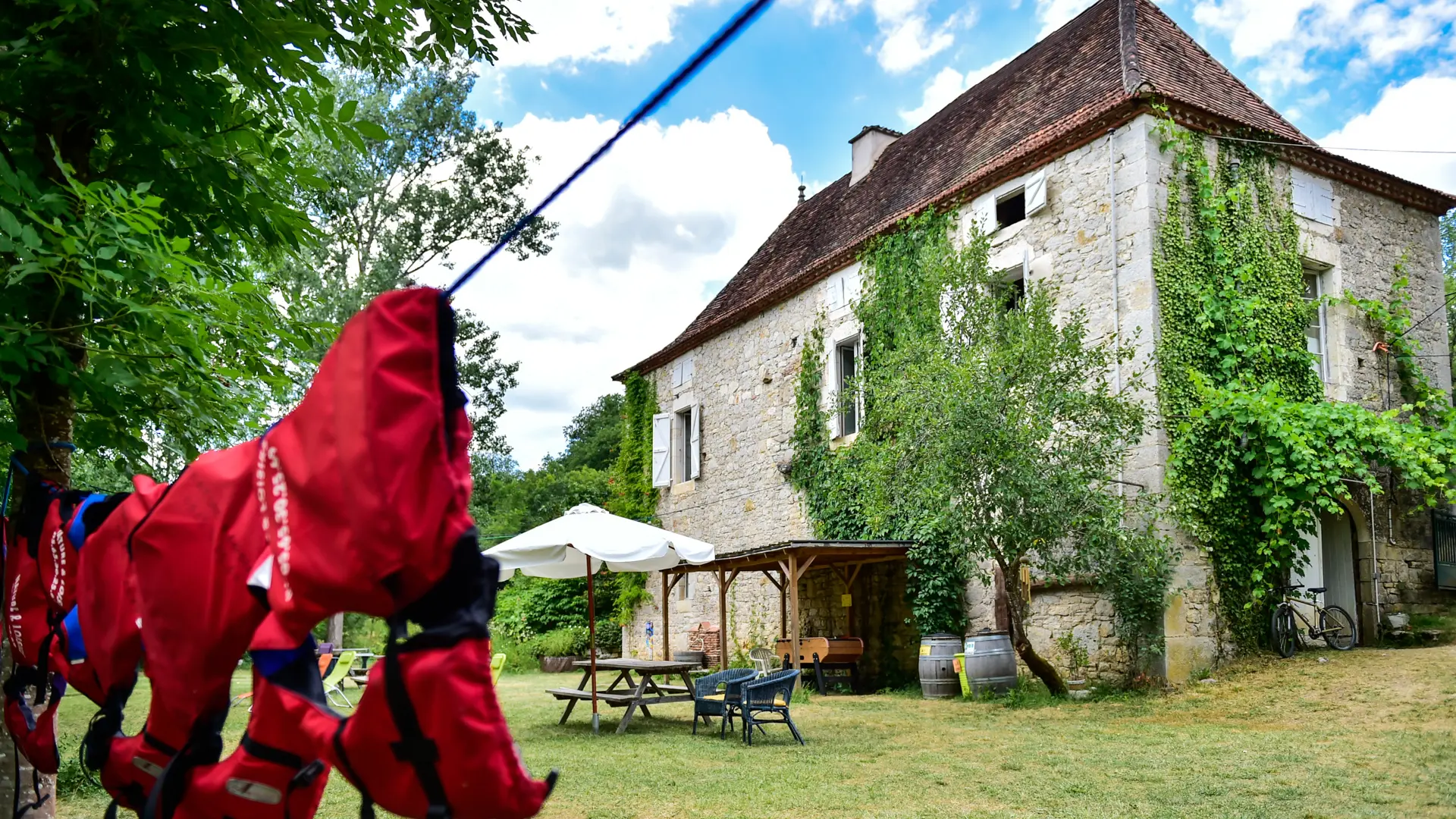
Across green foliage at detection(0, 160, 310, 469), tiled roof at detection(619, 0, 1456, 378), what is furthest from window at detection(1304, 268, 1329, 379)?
green foliage at detection(0, 160, 310, 469)

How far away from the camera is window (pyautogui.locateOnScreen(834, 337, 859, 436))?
1376 cm

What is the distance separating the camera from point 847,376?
14.0 meters

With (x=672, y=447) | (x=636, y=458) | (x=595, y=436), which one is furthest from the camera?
(x=595, y=436)

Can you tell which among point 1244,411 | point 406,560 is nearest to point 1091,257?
point 1244,411

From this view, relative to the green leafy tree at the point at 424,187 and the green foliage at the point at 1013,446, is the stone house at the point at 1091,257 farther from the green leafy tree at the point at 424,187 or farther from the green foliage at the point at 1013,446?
the green leafy tree at the point at 424,187

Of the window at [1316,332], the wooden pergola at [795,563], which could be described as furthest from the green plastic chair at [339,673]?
the window at [1316,332]

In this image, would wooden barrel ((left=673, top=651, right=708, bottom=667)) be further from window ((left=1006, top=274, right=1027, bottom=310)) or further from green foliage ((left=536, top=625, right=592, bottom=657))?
window ((left=1006, top=274, right=1027, bottom=310))

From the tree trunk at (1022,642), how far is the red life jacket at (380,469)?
9161 mm

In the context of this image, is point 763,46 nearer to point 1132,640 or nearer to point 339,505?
point 339,505

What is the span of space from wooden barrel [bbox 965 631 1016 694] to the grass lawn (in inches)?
16.8

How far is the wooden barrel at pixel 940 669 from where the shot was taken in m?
11.2

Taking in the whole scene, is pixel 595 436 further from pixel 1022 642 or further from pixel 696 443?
pixel 1022 642

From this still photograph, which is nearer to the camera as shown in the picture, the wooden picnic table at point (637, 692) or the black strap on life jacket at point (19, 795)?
the black strap on life jacket at point (19, 795)

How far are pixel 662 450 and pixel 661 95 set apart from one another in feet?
56.5
